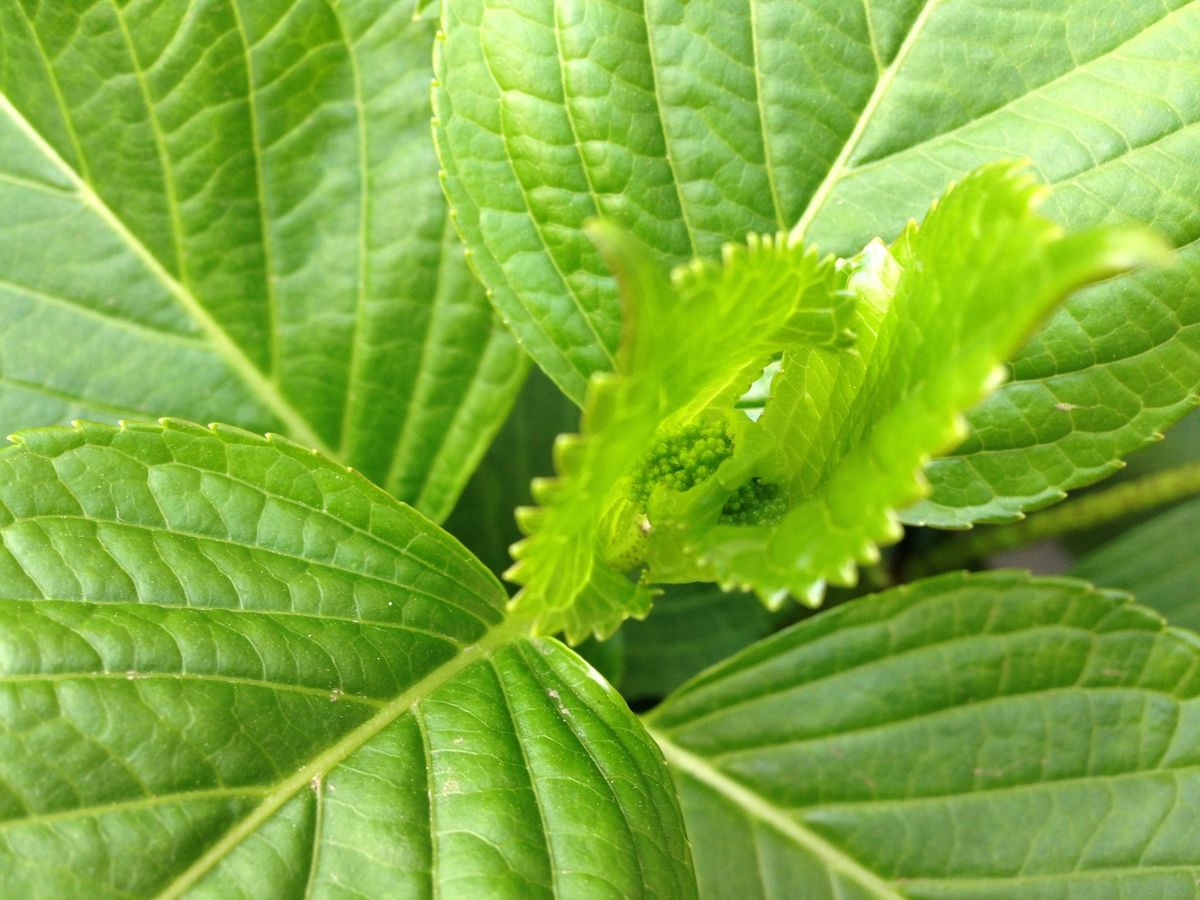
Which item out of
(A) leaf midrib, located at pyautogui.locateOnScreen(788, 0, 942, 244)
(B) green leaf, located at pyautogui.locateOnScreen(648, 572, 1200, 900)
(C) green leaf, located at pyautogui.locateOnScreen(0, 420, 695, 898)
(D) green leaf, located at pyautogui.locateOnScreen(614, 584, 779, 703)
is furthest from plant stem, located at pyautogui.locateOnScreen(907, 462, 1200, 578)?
(C) green leaf, located at pyautogui.locateOnScreen(0, 420, 695, 898)

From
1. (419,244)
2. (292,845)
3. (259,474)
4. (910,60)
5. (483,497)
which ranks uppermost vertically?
(910,60)

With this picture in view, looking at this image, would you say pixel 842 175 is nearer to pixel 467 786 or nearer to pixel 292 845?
pixel 467 786

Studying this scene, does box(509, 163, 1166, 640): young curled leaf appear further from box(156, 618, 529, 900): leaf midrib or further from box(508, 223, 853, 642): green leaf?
box(156, 618, 529, 900): leaf midrib

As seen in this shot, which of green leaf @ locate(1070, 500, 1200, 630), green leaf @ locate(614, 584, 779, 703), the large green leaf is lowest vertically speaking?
green leaf @ locate(614, 584, 779, 703)

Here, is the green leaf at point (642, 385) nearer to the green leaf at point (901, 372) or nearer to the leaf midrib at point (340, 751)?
the green leaf at point (901, 372)

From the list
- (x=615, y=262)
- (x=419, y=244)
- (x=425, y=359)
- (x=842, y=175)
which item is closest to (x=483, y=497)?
(x=425, y=359)

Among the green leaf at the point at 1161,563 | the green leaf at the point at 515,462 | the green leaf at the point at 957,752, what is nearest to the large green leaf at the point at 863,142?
the green leaf at the point at 957,752
